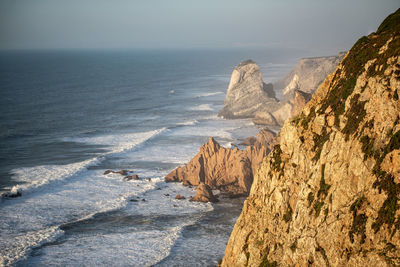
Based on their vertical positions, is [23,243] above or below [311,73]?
below

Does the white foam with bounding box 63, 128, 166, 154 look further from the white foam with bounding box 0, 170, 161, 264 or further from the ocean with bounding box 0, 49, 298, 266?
the white foam with bounding box 0, 170, 161, 264

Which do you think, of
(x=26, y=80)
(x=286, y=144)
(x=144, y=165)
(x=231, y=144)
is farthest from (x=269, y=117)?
(x=26, y=80)

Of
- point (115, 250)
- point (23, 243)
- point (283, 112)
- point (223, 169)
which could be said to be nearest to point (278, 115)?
point (283, 112)

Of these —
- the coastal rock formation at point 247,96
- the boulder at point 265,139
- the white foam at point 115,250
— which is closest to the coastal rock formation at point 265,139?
the boulder at point 265,139

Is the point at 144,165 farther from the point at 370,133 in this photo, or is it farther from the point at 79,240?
the point at 370,133

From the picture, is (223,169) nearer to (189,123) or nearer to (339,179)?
(339,179)

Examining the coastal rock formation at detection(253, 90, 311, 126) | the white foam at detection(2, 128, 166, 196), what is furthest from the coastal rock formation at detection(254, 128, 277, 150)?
the white foam at detection(2, 128, 166, 196)

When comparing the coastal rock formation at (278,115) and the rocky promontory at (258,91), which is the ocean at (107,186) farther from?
the rocky promontory at (258,91)

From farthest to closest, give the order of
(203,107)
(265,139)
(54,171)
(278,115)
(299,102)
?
(203,107) < (278,115) < (54,171) < (265,139) < (299,102)
